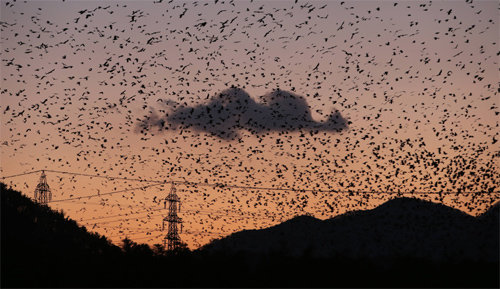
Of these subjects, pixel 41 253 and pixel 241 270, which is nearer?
pixel 241 270

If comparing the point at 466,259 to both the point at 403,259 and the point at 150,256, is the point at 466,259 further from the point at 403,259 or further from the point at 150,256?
the point at 150,256

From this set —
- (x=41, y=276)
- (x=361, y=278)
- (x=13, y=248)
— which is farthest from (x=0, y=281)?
(x=361, y=278)

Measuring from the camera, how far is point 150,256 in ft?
96.1

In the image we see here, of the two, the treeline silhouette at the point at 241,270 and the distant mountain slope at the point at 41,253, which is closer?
the treeline silhouette at the point at 241,270

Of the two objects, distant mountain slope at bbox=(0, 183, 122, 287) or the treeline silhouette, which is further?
distant mountain slope at bbox=(0, 183, 122, 287)

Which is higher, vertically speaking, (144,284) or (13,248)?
(13,248)

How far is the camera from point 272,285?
911 inches

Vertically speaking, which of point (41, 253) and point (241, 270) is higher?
point (41, 253)

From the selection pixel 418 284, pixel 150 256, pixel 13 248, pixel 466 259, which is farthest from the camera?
pixel 13 248

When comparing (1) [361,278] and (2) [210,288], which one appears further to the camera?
(2) [210,288]

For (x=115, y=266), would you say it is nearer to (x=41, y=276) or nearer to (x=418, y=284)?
(x=41, y=276)

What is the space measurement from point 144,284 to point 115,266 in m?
2.39

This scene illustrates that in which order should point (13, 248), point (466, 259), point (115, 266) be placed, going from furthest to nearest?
1. point (13, 248)
2. point (115, 266)
3. point (466, 259)

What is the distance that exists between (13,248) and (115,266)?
35.4 feet
